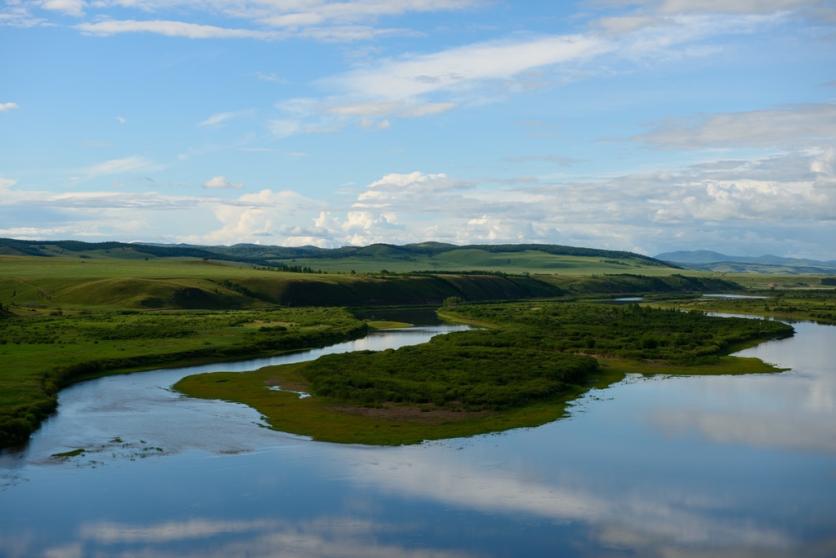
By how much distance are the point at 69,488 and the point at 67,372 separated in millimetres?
36306

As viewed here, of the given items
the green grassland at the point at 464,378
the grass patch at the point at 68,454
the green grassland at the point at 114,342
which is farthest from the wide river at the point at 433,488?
the green grassland at the point at 464,378

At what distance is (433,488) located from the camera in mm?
43062

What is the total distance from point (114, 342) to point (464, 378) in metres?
49.1

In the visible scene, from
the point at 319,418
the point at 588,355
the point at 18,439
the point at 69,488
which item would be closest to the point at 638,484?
the point at 319,418

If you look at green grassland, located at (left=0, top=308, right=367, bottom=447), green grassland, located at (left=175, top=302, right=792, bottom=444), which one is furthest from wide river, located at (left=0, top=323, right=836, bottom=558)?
green grassland, located at (left=175, top=302, right=792, bottom=444)

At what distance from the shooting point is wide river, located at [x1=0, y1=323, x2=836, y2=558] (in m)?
36.0

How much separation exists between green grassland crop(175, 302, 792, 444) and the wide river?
146 inches

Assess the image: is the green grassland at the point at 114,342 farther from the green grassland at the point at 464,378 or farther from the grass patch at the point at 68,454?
the green grassland at the point at 464,378

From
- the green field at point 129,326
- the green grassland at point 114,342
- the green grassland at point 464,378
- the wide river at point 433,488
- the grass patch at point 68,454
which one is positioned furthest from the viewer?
the green field at point 129,326

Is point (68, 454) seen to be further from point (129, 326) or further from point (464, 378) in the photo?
point (129, 326)

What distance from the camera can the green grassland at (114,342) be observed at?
62503 mm

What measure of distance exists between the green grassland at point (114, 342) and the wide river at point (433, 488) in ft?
11.3

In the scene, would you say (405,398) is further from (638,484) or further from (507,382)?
(638,484)

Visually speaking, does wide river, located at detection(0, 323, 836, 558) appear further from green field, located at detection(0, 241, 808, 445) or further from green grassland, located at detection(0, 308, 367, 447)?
green field, located at detection(0, 241, 808, 445)
